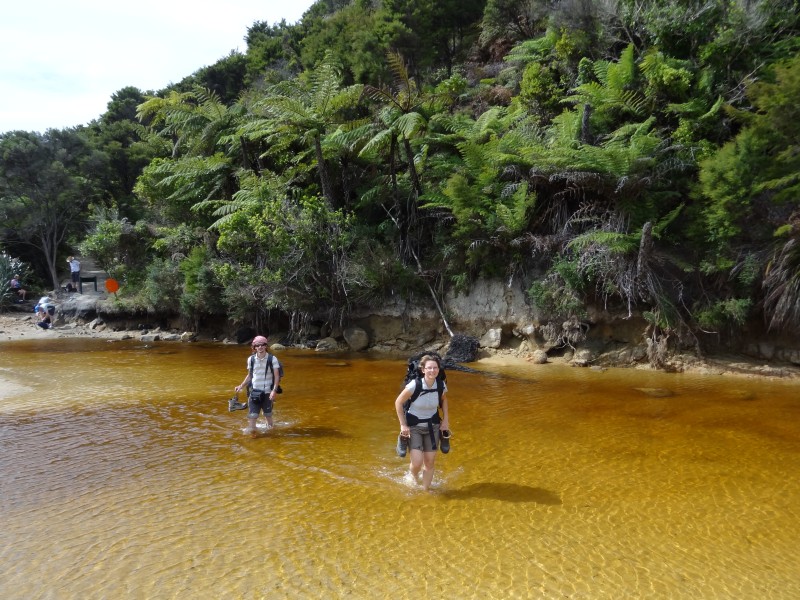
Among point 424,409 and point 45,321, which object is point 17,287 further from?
point 424,409

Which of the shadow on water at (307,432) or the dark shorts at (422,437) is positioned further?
the shadow on water at (307,432)

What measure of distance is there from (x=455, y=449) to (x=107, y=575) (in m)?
4.14

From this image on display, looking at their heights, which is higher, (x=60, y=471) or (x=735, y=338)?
(x=735, y=338)

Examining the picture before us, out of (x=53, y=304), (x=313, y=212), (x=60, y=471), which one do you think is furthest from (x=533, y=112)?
(x=53, y=304)

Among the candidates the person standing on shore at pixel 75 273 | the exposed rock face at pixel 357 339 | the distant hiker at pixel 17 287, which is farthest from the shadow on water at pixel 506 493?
the distant hiker at pixel 17 287

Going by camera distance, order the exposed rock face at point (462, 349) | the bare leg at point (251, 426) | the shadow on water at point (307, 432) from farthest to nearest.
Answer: the exposed rock face at point (462, 349) → the bare leg at point (251, 426) → the shadow on water at point (307, 432)

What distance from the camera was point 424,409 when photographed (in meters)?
5.22

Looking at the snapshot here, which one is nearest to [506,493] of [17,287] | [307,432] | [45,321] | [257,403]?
[307,432]

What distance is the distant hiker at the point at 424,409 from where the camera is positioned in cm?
517

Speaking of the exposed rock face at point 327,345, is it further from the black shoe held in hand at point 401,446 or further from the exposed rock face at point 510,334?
the black shoe held in hand at point 401,446

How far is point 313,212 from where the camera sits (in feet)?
50.5

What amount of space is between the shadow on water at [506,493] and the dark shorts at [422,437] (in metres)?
0.56

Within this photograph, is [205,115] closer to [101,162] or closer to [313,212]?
[313,212]

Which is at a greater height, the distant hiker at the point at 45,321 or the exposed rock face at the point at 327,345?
the distant hiker at the point at 45,321
